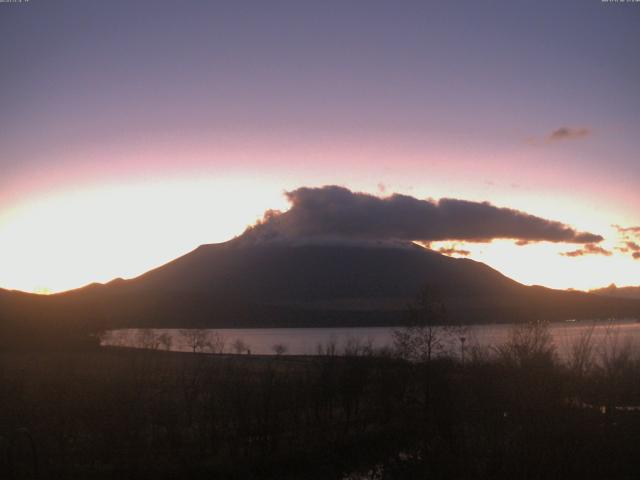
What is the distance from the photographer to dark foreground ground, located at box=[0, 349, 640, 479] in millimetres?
16422

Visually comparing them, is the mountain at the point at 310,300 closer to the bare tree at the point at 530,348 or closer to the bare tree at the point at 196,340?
the bare tree at the point at 196,340

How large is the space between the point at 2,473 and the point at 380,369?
1722 cm

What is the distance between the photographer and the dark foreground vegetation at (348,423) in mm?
16484

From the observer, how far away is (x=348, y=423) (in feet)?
80.6

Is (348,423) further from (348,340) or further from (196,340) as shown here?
(196,340)

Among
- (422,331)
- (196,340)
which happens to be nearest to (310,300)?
(196,340)

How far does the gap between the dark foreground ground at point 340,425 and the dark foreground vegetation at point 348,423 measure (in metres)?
0.06

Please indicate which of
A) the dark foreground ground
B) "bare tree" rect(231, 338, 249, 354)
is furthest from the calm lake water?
the dark foreground ground

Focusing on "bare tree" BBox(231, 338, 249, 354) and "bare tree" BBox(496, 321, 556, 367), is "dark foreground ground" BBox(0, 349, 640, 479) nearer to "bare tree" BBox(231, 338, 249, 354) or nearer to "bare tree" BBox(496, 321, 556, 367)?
"bare tree" BBox(496, 321, 556, 367)

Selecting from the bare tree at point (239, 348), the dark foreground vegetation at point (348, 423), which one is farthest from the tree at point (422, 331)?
the bare tree at point (239, 348)

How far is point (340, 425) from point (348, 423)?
3.63ft

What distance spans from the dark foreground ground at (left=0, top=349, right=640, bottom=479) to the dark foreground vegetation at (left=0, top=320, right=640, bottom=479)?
57 mm

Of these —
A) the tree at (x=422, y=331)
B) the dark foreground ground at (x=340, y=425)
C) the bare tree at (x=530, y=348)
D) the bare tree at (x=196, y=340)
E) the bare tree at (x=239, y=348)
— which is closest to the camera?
the dark foreground ground at (x=340, y=425)

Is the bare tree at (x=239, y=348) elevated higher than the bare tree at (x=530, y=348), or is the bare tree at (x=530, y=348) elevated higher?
the bare tree at (x=530, y=348)
